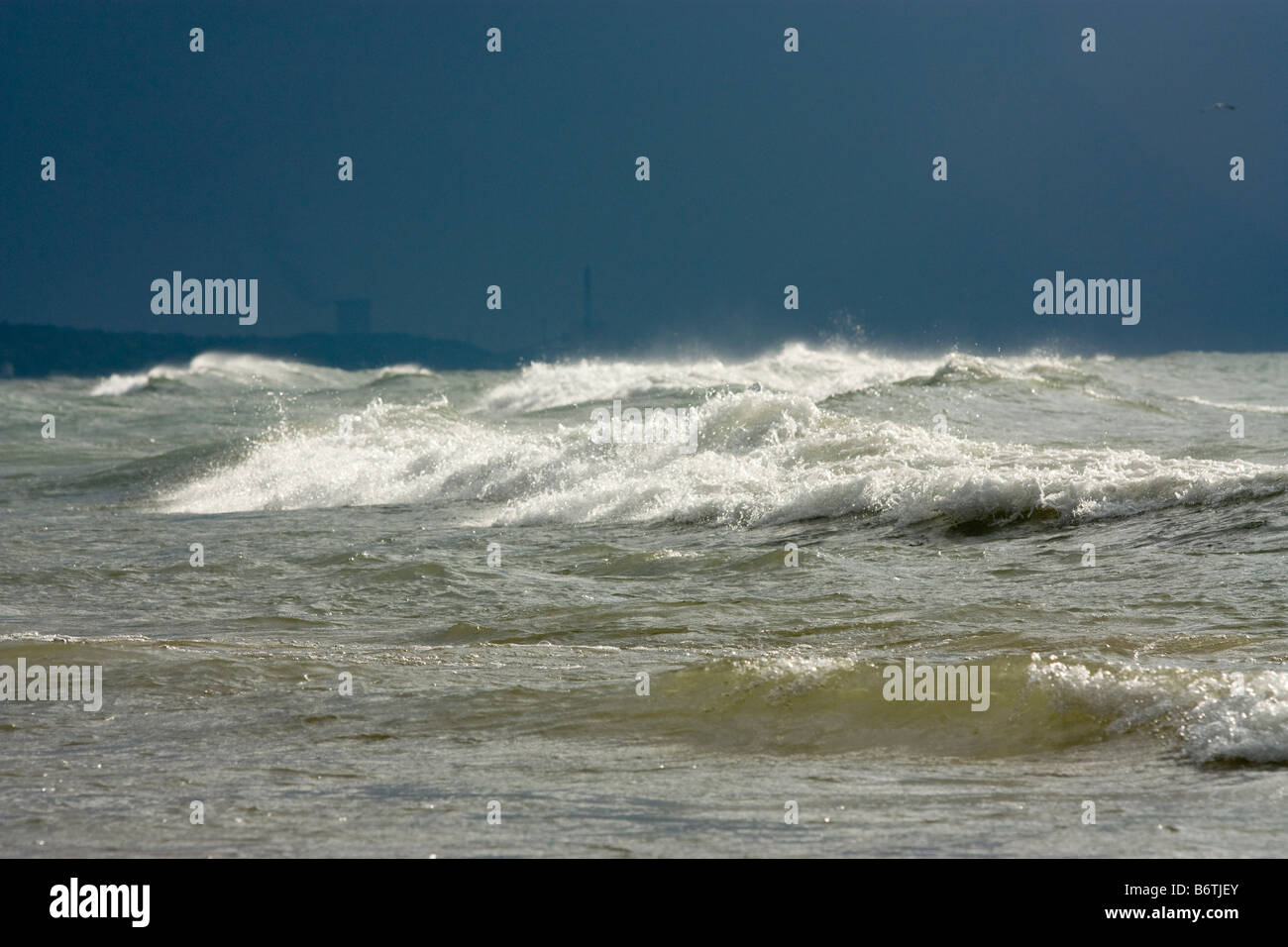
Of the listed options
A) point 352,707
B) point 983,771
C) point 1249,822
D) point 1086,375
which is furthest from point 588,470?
point 1086,375

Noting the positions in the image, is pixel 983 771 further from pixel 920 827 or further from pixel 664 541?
pixel 664 541

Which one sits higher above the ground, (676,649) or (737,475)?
(737,475)

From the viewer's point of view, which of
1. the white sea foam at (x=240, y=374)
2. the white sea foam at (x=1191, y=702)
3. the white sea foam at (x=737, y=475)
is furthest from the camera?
the white sea foam at (x=240, y=374)

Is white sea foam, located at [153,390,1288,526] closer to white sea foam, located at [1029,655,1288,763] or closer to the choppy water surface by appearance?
the choppy water surface

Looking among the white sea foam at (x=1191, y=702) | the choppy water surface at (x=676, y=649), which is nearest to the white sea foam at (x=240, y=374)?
the choppy water surface at (x=676, y=649)

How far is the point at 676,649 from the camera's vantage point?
6.97 m

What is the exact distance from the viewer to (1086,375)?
99.0ft

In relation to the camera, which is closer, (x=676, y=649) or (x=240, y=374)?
(x=676, y=649)

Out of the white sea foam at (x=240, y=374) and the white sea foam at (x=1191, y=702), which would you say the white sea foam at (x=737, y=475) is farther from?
the white sea foam at (x=240, y=374)

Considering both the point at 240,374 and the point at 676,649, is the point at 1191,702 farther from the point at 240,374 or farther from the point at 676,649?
the point at 240,374

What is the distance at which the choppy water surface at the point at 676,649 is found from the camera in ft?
13.4

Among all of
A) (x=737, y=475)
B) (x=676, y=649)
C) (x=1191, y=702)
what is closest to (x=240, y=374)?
(x=737, y=475)

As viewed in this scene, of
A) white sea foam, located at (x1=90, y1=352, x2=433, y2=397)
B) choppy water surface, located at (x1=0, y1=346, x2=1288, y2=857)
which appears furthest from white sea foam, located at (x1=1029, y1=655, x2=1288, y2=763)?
white sea foam, located at (x1=90, y1=352, x2=433, y2=397)
